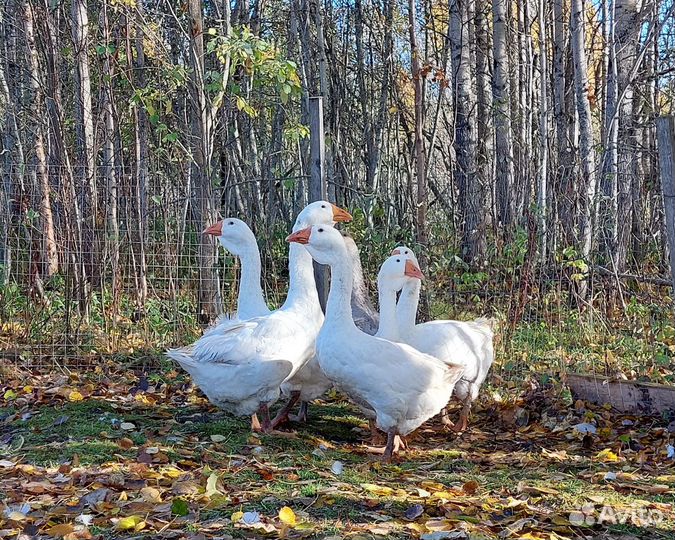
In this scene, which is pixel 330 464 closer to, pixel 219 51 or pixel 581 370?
pixel 581 370

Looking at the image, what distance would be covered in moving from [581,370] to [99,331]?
4911mm

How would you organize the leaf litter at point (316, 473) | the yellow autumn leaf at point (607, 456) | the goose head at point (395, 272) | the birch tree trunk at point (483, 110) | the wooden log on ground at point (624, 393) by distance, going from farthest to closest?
1. the birch tree trunk at point (483, 110)
2. the goose head at point (395, 272)
3. the wooden log on ground at point (624, 393)
4. the yellow autumn leaf at point (607, 456)
5. the leaf litter at point (316, 473)

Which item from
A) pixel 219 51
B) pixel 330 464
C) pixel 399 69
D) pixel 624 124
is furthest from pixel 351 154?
pixel 330 464

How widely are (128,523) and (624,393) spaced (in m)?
4.24

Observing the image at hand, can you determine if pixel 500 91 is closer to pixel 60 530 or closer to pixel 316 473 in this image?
pixel 316 473

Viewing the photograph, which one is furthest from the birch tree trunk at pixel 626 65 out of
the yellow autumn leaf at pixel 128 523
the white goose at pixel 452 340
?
the yellow autumn leaf at pixel 128 523

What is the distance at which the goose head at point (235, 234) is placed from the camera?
22.4ft

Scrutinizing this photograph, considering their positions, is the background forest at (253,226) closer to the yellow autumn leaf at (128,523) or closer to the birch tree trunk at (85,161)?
the birch tree trunk at (85,161)

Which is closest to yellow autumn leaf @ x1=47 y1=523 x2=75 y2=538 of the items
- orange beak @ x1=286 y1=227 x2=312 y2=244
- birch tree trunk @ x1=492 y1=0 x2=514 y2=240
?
orange beak @ x1=286 y1=227 x2=312 y2=244

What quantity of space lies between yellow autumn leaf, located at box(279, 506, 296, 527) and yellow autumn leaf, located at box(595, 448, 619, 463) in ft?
8.04

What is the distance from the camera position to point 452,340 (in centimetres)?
610

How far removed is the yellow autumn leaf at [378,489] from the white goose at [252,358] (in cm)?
142

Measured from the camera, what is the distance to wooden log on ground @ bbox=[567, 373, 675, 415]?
19.8ft

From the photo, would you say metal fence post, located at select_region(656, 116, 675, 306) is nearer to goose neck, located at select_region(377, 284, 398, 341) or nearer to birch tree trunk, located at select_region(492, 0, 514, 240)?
goose neck, located at select_region(377, 284, 398, 341)
